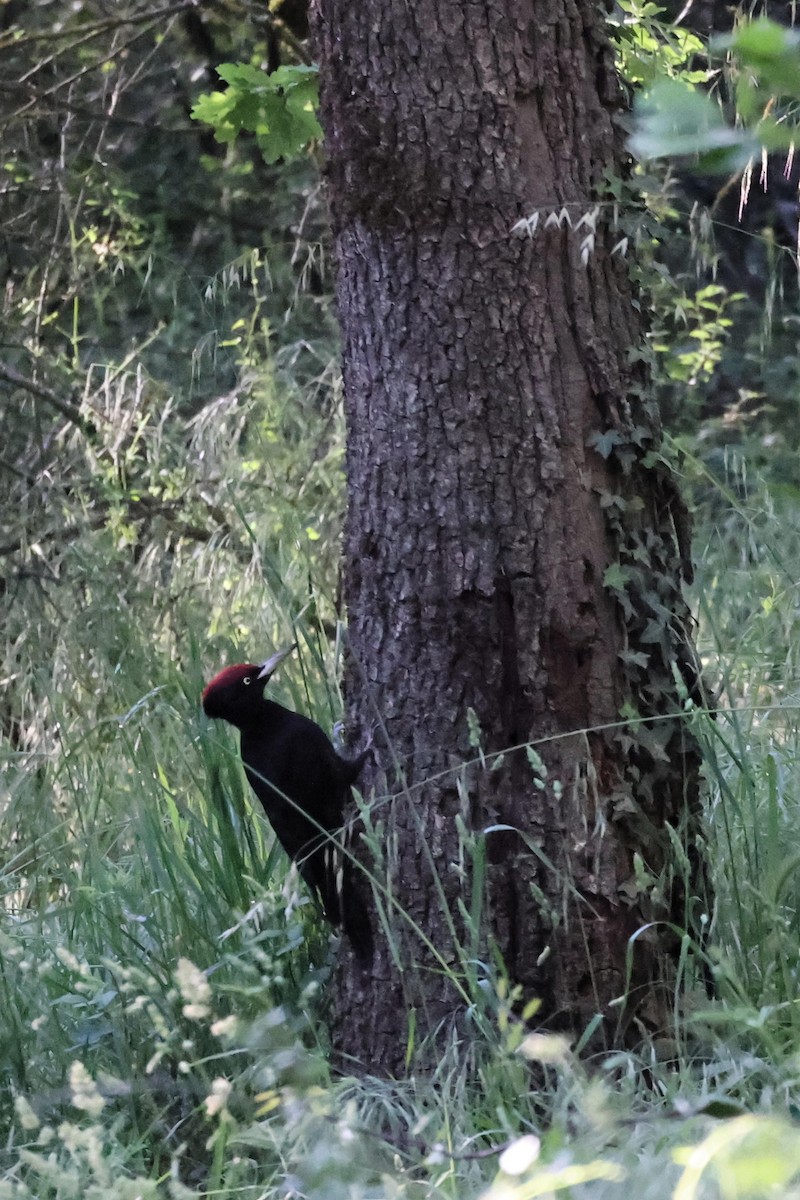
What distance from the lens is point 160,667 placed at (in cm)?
402

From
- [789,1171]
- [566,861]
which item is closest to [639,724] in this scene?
[566,861]

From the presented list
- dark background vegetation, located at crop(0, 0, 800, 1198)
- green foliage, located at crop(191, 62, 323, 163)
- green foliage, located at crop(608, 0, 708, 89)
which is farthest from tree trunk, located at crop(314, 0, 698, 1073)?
green foliage, located at crop(191, 62, 323, 163)

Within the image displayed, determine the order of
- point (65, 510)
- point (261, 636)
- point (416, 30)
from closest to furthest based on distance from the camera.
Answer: point (416, 30), point (261, 636), point (65, 510)

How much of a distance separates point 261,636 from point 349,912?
1.56m

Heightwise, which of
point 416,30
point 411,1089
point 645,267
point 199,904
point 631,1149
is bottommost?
point 411,1089

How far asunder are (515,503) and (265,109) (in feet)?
5.86

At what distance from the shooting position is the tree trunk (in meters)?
2.37

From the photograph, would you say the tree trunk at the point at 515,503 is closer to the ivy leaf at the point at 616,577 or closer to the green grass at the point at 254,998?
→ the ivy leaf at the point at 616,577

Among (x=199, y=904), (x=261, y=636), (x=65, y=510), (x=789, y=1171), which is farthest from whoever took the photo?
(x=65, y=510)

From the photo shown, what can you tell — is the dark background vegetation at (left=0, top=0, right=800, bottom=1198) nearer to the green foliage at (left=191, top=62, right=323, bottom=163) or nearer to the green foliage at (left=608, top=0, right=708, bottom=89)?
the green foliage at (left=608, top=0, right=708, bottom=89)

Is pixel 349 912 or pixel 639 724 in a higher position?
pixel 639 724

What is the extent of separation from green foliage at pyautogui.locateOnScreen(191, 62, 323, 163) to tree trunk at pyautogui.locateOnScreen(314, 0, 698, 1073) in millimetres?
1135

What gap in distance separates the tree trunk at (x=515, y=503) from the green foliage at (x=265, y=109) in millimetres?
1135

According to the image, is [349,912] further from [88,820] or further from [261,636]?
[261,636]
